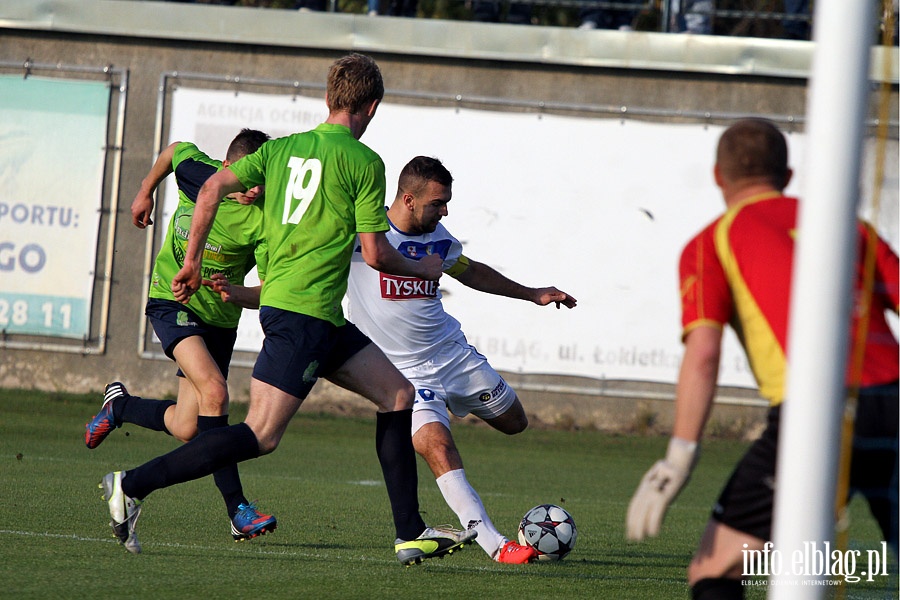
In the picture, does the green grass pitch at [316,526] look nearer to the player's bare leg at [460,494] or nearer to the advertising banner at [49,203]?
the player's bare leg at [460,494]

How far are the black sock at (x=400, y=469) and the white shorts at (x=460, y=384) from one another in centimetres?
88

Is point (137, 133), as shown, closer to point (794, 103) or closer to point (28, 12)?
point (28, 12)

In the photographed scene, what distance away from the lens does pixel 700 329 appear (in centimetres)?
344

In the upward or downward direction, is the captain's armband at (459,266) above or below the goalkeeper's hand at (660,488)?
above

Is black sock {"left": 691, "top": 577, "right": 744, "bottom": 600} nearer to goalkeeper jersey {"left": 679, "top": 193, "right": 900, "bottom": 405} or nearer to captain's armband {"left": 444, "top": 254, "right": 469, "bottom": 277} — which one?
goalkeeper jersey {"left": 679, "top": 193, "right": 900, "bottom": 405}

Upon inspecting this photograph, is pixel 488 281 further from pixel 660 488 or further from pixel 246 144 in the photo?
pixel 660 488

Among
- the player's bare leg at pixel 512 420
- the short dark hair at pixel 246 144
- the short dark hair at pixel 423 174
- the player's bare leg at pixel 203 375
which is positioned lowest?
the player's bare leg at pixel 512 420

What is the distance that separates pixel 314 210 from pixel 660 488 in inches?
97.8

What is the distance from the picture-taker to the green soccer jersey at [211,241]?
6.55 m

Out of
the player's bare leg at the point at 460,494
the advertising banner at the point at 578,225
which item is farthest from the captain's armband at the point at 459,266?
the advertising banner at the point at 578,225

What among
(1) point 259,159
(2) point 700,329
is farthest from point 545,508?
(2) point 700,329

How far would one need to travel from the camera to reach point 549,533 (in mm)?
6211

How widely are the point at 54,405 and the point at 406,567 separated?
27.6 ft

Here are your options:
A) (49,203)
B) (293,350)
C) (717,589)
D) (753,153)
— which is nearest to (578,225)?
(49,203)
